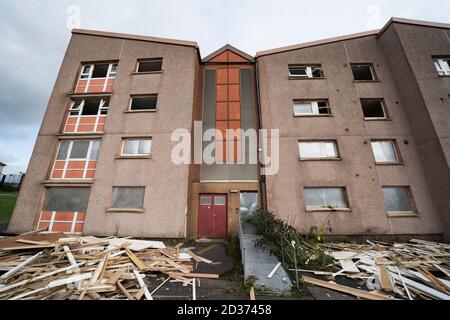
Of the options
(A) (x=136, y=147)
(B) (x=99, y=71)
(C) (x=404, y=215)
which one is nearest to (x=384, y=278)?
(C) (x=404, y=215)

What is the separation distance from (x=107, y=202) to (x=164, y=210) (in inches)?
118

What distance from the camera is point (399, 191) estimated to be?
368 inches

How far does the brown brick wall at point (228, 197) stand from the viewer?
32.4 ft

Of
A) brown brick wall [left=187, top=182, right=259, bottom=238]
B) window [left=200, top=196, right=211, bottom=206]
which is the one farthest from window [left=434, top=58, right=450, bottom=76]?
window [left=200, top=196, right=211, bottom=206]

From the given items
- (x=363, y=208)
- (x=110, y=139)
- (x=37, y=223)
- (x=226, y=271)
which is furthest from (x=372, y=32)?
(x=37, y=223)

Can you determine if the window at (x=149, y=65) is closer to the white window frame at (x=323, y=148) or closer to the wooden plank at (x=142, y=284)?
the white window frame at (x=323, y=148)

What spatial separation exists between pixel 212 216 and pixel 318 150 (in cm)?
705

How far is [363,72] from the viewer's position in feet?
39.8

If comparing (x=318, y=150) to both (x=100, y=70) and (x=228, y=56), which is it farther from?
(x=100, y=70)

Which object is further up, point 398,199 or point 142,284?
point 398,199

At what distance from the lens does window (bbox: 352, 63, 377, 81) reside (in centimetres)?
1186

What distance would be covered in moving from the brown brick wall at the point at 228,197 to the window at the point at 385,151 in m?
6.82
